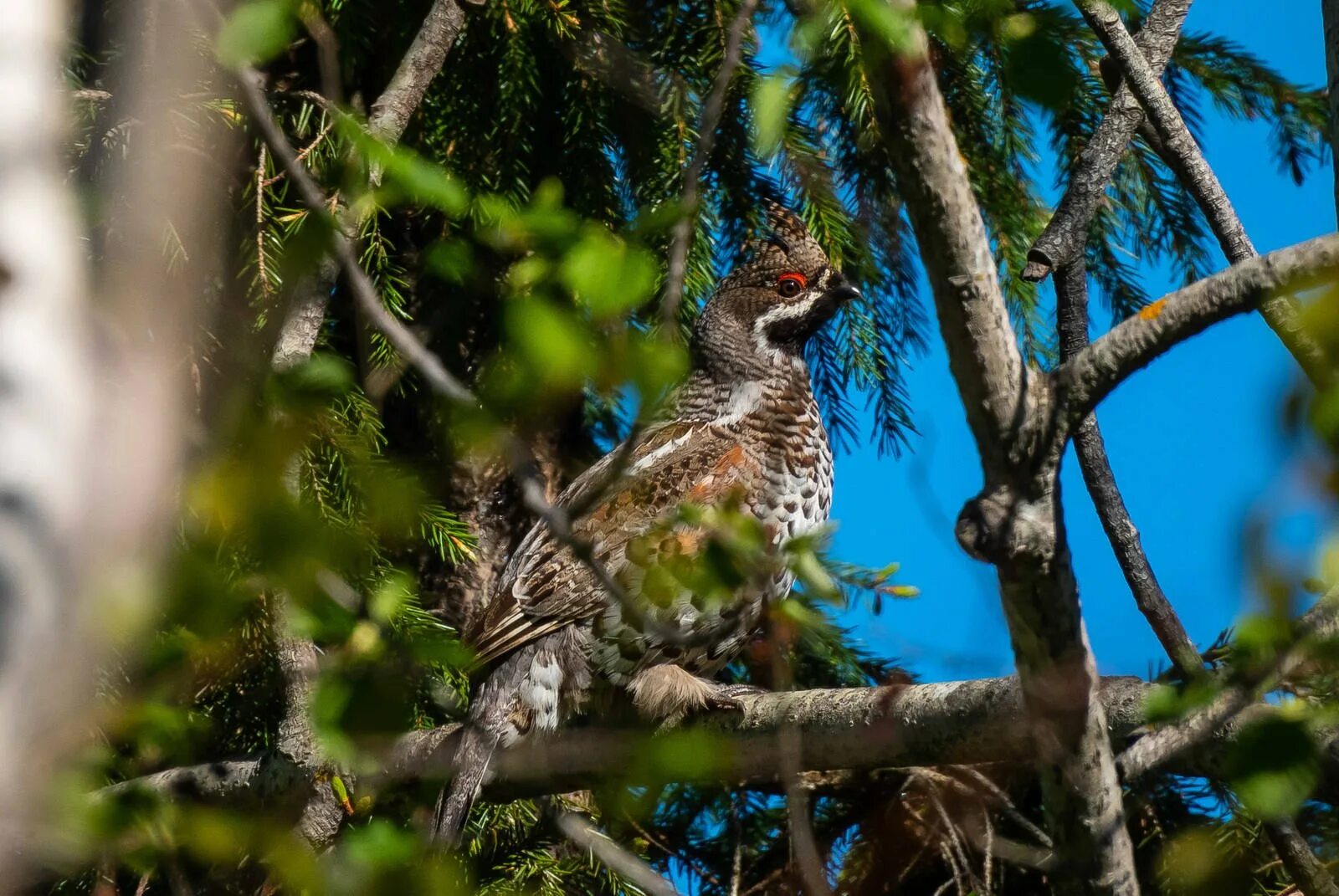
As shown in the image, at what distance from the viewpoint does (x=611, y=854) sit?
3.18 meters

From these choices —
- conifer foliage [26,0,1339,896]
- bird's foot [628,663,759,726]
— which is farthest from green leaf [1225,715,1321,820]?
bird's foot [628,663,759,726]

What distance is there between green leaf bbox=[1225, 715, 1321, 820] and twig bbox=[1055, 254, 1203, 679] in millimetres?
1688

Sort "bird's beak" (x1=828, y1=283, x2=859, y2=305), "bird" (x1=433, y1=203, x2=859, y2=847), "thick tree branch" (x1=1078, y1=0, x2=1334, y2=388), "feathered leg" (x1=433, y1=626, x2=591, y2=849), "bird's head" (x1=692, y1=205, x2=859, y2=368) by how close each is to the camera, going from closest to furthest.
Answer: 1. "thick tree branch" (x1=1078, y1=0, x2=1334, y2=388)
2. "bird" (x1=433, y1=203, x2=859, y2=847)
3. "feathered leg" (x1=433, y1=626, x2=591, y2=849)
4. "bird's beak" (x1=828, y1=283, x2=859, y2=305)
5. "bird's head" (x1=692, y1=205, x2=859, y2=368)

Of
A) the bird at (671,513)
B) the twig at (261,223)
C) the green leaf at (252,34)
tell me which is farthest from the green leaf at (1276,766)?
the twig at (261,223)

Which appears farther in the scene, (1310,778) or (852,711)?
(852,711)

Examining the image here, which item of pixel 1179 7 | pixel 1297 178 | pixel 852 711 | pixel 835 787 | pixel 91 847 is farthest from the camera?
pixel 1297 178

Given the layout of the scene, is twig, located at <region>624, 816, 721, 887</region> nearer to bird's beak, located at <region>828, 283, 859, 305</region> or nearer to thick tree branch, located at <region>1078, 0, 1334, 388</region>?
bird's beak, located at <region>828, 283, 859, 305</region>

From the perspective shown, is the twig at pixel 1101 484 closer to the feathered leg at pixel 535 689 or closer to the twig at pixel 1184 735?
the twig at pixel 1184 735

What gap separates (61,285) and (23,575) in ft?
1.08

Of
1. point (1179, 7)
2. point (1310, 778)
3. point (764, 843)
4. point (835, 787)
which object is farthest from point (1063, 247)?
point (764, 843)

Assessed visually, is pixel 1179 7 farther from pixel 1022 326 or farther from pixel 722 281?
pixel 722 281

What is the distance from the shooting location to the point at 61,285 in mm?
1446

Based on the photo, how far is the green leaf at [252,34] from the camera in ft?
5.85

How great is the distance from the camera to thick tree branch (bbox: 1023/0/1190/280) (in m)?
2.77
